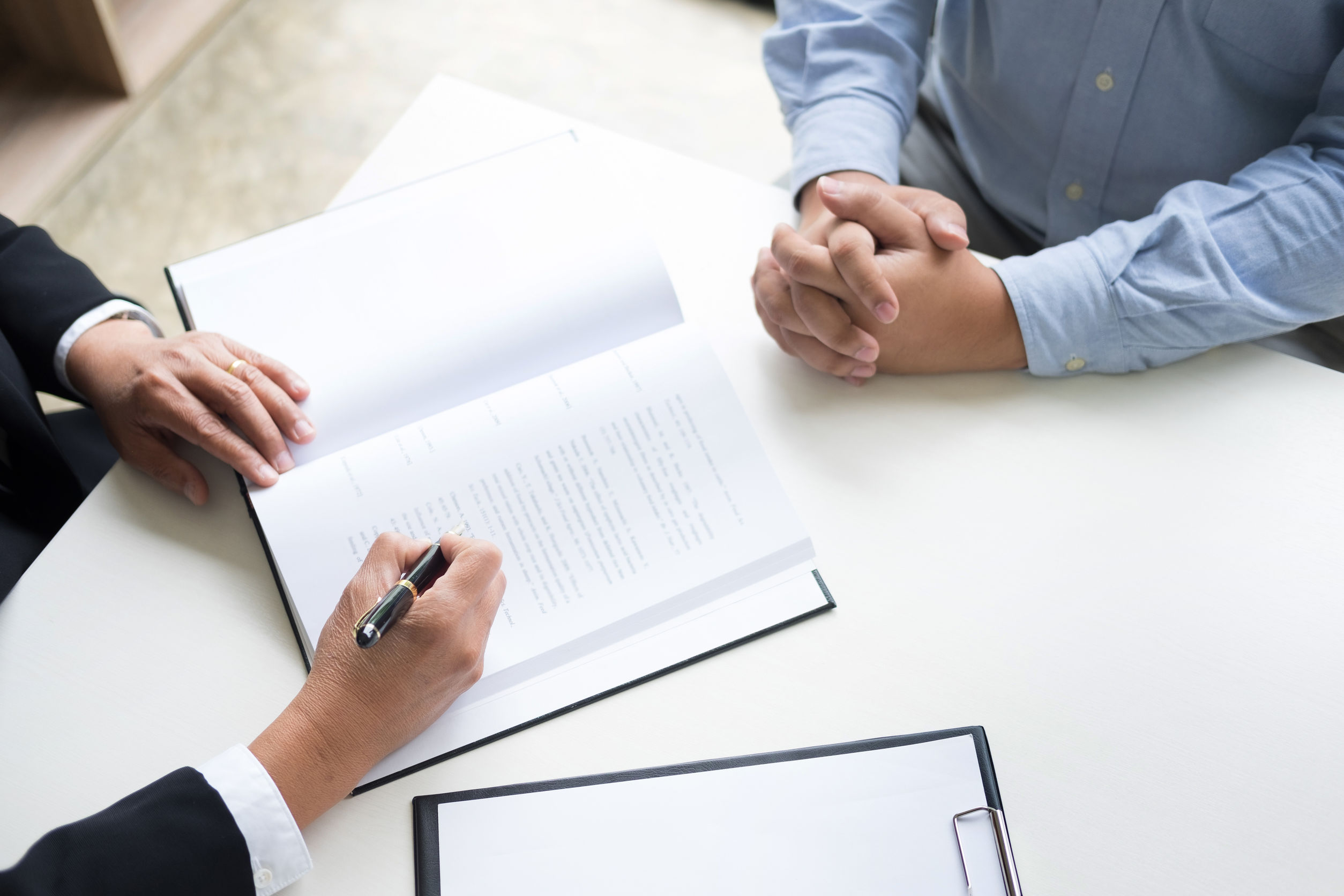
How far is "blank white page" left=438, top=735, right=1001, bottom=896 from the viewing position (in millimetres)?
615

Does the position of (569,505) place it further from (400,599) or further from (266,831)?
(266,831)

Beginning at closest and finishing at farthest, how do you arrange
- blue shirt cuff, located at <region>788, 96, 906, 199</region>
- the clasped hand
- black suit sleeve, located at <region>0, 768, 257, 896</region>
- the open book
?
black suit sleeve, located at <region>0, 768, 257, 896</region>
the open book
the clasped hand
blue shirt cuff, located at <region>788, 96, 906, 199</region>

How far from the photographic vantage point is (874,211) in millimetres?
845

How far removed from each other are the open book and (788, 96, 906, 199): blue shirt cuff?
0.22 m

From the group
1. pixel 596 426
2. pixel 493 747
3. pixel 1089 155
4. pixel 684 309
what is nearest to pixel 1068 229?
pixel 1089 155

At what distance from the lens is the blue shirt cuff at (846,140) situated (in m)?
0.93

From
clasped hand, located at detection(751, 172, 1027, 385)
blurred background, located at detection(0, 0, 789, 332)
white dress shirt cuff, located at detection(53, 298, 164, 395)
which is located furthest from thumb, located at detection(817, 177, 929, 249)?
blurred background, located at detection(0, 0, 789, 332)

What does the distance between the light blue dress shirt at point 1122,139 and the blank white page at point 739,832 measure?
40 cm

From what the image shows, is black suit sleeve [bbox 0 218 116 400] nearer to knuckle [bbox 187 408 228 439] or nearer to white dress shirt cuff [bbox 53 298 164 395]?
white dress shirt cuff [bbox 53 298 164 395]

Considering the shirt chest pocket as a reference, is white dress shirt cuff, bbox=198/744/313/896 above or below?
below

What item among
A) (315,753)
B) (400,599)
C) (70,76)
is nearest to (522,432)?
(400,599)

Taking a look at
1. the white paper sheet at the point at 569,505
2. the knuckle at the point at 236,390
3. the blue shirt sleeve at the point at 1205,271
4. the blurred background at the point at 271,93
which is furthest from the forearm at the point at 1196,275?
the blurred background at the point at 271,93

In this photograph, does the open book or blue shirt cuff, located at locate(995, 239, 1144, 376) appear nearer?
the open book

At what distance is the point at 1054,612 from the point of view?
72 cm
